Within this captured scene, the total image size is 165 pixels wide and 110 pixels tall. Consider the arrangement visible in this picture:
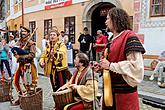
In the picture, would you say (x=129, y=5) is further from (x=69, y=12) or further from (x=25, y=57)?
(x=25, y=57)

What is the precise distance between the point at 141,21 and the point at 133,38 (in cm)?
777

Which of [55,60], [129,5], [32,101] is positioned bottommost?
[32,101]

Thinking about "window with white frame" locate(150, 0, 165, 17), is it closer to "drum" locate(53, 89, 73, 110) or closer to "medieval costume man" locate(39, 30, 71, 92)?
"medieval costume man" locate(39, 30, 71, 92)

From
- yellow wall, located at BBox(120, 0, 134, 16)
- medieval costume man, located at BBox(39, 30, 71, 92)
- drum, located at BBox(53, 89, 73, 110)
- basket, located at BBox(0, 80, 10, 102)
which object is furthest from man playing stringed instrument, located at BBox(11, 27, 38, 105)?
yellow wall, located at BBox(120, 0, 134, 16)

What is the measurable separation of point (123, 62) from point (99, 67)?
284 mm

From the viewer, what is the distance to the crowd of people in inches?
105

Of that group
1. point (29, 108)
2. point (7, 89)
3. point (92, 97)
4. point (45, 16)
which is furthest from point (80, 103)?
point (45, 16)

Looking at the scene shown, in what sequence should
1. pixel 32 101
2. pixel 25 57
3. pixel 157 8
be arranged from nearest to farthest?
pixel 32 101, pixel 25 57, pixel 157 8

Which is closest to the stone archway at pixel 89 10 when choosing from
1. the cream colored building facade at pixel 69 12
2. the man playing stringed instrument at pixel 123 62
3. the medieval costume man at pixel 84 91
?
the cream colored building facade at pixel 69 12

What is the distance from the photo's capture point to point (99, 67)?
112 inches

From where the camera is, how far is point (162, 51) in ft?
31.0

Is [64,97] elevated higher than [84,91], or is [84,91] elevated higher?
[84,91]

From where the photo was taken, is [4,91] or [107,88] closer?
[107,88]

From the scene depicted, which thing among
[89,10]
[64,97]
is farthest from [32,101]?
[89,10]
